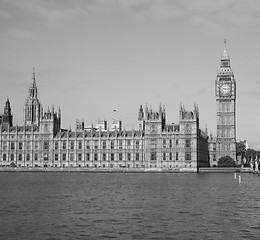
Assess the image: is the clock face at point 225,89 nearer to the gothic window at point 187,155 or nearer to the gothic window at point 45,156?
the gothic window at point 187,155

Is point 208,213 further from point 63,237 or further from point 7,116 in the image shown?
point 7,116

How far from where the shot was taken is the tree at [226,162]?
163 m

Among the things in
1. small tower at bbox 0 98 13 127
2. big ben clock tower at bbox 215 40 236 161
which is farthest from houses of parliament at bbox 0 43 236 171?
small tower at bbox 0 98 13 127

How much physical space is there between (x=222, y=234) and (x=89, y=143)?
421ft

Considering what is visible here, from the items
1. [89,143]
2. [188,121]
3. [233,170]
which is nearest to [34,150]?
[89,143]

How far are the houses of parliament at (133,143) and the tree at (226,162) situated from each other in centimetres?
519

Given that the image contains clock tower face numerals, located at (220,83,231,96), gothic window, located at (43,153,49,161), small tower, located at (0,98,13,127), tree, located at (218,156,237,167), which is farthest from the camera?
small tower, located at (0,98,13,127)

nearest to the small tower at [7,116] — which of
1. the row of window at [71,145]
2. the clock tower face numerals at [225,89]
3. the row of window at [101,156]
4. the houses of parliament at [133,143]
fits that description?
the houses of parliament at [133,143]

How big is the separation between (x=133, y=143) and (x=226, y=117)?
33970 mm

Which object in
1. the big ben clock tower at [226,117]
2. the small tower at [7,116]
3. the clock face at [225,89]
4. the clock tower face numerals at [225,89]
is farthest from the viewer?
the small tower at [7,116]

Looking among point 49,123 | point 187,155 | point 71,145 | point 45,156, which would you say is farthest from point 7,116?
point 187,155

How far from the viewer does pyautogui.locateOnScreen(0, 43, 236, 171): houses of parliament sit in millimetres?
155500

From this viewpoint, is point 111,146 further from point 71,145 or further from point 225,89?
point 225,89

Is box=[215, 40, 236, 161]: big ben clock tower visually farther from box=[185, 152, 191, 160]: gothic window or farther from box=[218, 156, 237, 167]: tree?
box=[185, 152, 191, 160]: gothic window
